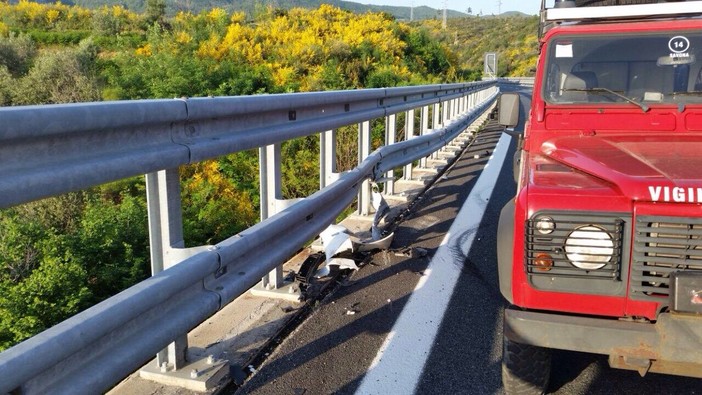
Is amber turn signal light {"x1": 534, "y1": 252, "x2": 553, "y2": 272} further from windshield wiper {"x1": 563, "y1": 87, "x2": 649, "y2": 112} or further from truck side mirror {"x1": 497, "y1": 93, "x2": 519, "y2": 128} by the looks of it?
truck side mirror {"x1": 497, "y1": 93, "x2": 519, "y2": 128}

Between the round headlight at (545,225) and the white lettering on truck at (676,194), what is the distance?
1.42 feet

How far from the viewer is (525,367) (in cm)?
302

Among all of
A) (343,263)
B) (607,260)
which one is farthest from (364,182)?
(607,260)

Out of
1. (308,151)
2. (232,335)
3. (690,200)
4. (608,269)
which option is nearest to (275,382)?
(232,335)

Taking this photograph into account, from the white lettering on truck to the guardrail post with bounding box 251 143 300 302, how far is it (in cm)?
222

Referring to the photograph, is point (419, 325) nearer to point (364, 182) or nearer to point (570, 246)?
point (570, 246)

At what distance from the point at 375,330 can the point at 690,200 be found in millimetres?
2020

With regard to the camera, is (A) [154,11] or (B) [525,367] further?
(A) [154,11]

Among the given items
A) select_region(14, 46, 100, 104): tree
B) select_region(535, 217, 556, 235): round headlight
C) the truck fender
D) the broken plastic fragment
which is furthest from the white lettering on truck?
select_region(14, 46, 100, 104): tree

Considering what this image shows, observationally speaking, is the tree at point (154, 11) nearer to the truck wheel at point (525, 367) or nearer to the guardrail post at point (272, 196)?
the guardrail post at point (272, 196)

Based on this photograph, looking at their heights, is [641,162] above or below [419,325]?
above

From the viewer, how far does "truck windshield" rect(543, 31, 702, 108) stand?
13.2 feet

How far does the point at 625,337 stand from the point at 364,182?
4.14m

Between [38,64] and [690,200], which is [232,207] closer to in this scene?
[690,200]
